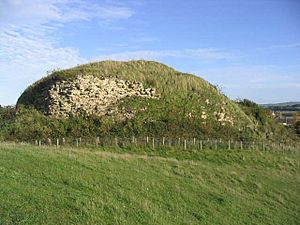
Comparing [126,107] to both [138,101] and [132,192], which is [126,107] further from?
[132,192]

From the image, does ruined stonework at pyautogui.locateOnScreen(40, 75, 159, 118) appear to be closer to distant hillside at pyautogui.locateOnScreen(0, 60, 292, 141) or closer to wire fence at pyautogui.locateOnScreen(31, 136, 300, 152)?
distant hillside at pyautogui.locateOnScreen(0, 60, 292, 141)

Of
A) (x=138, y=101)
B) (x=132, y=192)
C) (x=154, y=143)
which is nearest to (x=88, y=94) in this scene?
(x=138, y=101)

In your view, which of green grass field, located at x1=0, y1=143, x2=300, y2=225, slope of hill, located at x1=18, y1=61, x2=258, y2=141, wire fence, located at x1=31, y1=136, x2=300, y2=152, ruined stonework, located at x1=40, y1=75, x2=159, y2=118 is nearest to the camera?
green grass field, located at x1=0, y1=143, x2=300, y2=225

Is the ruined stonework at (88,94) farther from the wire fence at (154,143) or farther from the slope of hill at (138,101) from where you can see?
the wire fence at (154,143)

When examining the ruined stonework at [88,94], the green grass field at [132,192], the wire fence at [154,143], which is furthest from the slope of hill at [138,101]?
the green grass field at [132,192]

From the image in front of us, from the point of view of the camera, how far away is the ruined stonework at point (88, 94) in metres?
37.9

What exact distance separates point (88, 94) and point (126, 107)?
376 cm

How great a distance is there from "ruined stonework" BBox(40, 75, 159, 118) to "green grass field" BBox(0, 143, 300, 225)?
14948 mm

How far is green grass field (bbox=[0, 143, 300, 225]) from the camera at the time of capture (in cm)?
1263

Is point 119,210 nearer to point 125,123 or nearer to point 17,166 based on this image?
point 17,166

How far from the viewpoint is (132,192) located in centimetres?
1662

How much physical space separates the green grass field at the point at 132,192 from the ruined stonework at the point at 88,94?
49.0ft

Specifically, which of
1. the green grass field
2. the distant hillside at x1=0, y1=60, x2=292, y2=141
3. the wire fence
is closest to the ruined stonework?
the distant hillside at x1=0, y1=60, x2=292, y2=141

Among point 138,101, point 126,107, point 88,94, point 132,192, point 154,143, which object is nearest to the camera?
point 132,192
